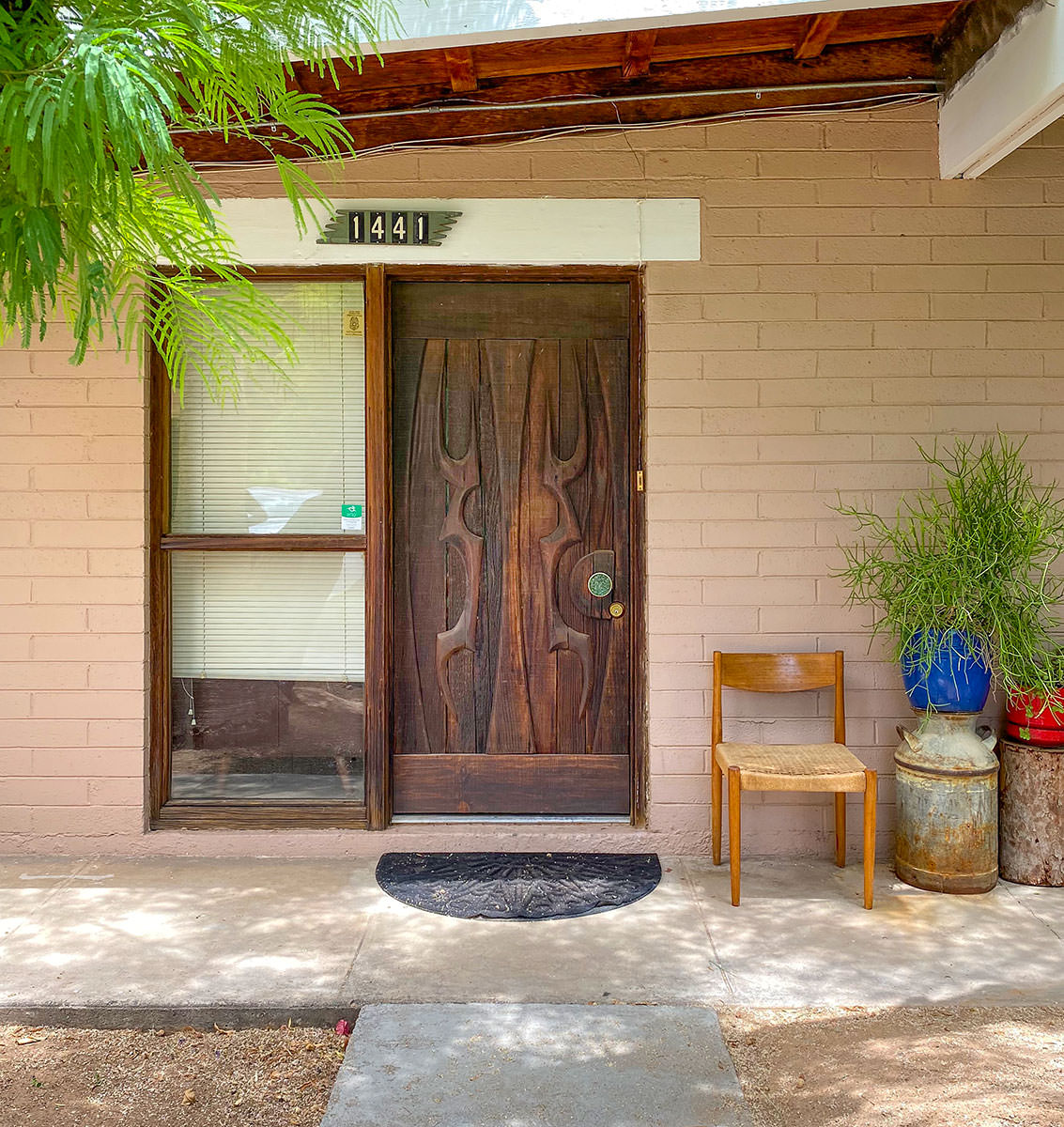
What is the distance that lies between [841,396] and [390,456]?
1626 millimetres

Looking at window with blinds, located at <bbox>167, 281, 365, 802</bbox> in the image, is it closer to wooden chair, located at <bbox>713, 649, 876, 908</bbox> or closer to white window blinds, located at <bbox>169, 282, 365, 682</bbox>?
white window blinds, located at <bbox>169, 282, 365, 682</bbox>

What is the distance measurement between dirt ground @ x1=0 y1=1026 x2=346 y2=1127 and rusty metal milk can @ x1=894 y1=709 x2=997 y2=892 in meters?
1.95

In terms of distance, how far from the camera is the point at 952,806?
3264mm

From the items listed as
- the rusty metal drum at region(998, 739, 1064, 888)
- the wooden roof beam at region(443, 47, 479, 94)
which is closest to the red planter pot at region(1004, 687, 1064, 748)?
the rusty metal drum at region(998, 739, 1064, 888)

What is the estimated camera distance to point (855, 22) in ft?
10.5

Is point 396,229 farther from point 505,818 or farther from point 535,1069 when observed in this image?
point 535,1069

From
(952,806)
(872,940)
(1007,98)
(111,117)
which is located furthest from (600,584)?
(111,117)

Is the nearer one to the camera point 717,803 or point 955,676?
point 955,676

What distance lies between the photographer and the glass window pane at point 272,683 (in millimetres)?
3752

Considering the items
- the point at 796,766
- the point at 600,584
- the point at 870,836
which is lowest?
the point at 870,836

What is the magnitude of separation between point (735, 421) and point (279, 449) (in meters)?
1.66

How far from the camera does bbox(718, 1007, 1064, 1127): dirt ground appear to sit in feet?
6.97

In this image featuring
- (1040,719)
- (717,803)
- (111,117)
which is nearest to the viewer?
(111,117)

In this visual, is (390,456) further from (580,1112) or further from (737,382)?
(580,1112)
